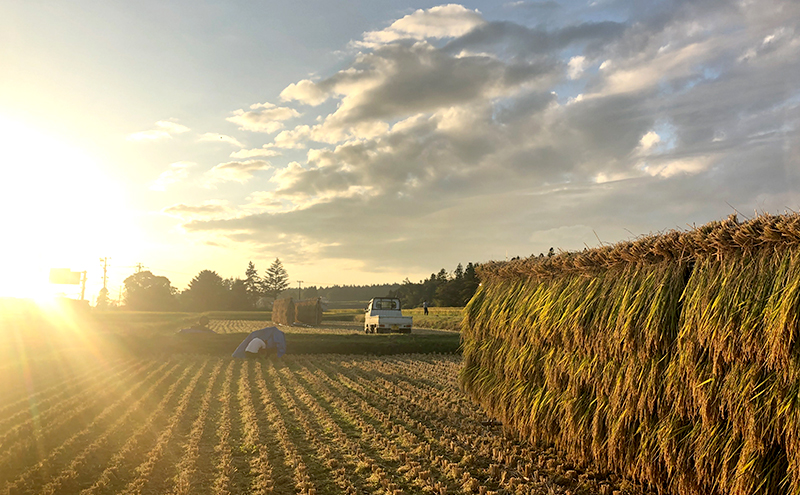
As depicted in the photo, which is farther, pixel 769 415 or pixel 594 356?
pixel 594 356

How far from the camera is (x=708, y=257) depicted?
244 inches

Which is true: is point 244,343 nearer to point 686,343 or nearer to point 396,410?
point 396,410

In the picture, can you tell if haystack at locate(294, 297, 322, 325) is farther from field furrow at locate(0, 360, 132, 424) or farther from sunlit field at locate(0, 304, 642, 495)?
field furrow at locate(0, 360, 132, 424)

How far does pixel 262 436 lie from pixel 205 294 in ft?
315

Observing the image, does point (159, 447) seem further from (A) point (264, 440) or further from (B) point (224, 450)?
(A) point (264, 440)

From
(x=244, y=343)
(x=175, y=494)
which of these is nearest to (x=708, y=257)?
(x=175, y=494)

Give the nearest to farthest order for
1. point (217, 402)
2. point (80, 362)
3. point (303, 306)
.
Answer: point (217, 402), point (80, 362), point (303, 306)

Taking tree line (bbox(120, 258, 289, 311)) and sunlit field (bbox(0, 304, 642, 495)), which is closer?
sunlit field (bbox(0, 304, 642, 495))

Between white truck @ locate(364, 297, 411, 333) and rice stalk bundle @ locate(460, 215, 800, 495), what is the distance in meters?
27.6

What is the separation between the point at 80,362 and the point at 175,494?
21.3 metres

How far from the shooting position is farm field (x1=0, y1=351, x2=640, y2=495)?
7633 millimetres

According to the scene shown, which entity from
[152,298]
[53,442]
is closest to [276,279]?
[152,298]

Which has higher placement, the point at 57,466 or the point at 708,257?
the point at 708,257

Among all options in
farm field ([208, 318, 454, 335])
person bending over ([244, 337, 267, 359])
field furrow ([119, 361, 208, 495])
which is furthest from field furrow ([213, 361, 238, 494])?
farm field ([208, 318, 454, 335])
